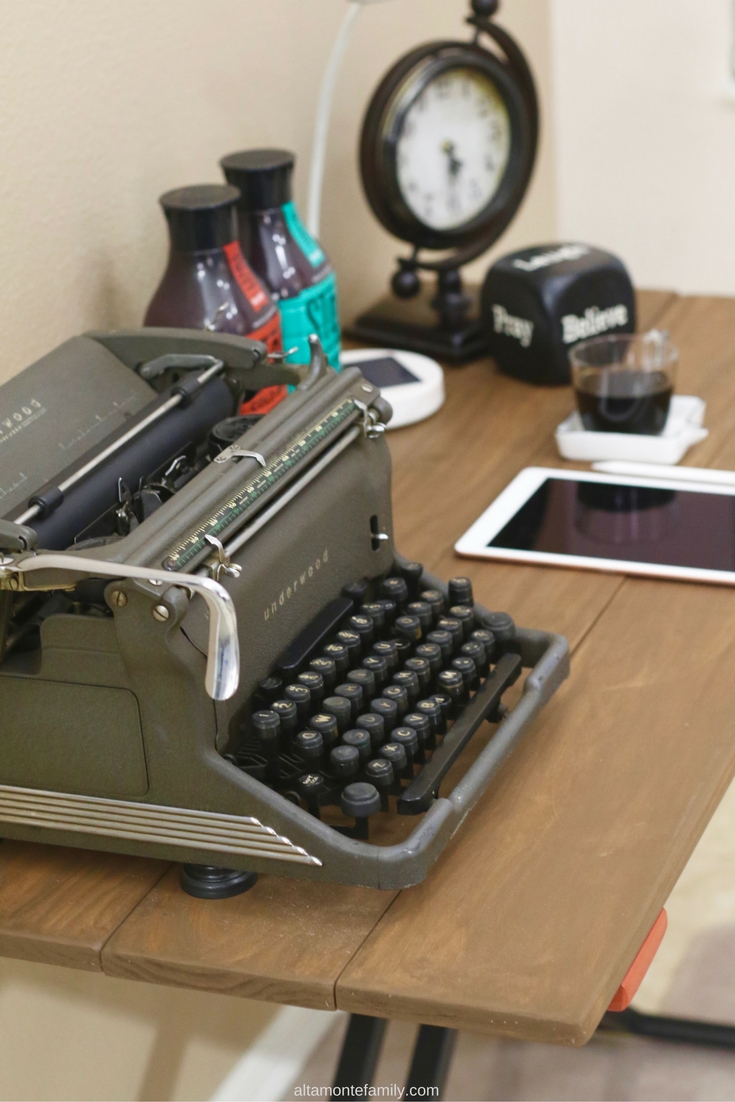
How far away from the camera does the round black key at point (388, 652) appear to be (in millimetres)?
1069

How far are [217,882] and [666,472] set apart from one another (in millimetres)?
792

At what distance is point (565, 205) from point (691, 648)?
202 centimetres

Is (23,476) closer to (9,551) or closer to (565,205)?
(9,551)

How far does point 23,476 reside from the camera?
1052mm

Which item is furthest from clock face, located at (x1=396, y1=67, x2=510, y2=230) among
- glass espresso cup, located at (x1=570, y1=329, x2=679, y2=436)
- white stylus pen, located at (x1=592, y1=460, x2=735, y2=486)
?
white stylus pen, located at (x1=592, y1=460, x2=735, y2=486)

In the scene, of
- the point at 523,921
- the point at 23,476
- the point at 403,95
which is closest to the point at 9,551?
the point at 23,476

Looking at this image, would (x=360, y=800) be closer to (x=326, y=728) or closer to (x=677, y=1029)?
(x=326, y=728)

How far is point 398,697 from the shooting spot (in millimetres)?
1017

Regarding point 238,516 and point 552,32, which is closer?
point 238,516

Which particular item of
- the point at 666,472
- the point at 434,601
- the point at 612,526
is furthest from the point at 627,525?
the point at 434,601

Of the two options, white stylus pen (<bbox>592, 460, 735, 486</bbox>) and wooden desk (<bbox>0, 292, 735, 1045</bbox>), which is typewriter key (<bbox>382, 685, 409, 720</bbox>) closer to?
wooden desk (<bbox>0, 292, 735, 1045</bbox>)

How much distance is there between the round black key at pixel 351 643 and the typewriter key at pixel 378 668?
0.06 feet

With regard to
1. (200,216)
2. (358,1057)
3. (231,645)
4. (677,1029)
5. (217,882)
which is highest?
(200,216)

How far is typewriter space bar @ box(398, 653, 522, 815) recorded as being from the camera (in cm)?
95
